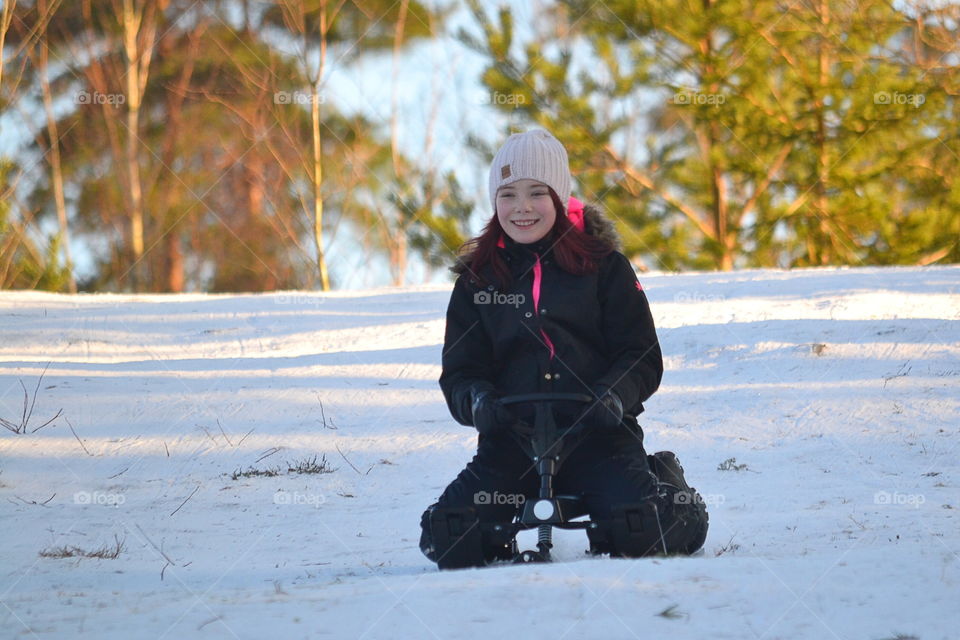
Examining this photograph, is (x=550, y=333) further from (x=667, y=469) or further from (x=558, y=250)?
(x=667, y=469)

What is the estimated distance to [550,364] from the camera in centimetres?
346

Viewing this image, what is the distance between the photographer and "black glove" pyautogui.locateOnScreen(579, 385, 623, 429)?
3.17m

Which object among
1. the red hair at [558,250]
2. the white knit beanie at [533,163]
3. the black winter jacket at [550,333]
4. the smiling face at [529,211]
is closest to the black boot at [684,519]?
the black winter jacket at [550,333]

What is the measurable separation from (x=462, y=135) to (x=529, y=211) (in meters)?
17.4

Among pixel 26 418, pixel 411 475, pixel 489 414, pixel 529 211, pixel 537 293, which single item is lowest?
pixel 411 475

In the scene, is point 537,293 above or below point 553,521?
above

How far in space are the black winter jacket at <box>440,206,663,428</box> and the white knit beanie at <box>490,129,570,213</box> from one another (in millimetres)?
203

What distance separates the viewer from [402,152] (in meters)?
24.9

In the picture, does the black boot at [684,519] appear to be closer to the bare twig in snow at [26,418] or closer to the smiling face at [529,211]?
the smiling face at [529,211]

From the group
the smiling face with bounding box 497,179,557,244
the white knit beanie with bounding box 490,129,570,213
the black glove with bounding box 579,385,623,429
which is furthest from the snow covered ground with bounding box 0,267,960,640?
the white knit beanie with bounding box 490,129,570,213

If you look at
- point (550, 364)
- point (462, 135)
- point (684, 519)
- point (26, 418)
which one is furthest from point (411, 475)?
point (462, 135)

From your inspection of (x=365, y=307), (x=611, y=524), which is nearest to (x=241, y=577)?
(x=611, y=524)

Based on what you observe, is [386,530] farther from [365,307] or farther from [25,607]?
[365,307]

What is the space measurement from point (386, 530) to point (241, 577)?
2.69 ft
